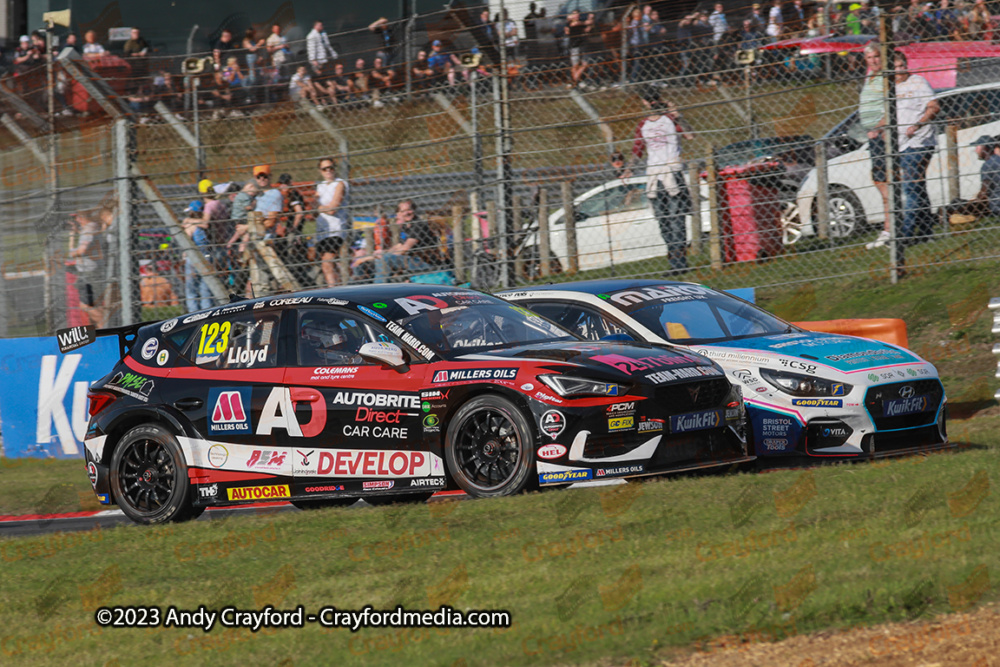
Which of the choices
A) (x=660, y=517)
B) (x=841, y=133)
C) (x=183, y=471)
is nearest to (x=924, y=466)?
(x=660, y=517)

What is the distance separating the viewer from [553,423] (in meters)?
7.45

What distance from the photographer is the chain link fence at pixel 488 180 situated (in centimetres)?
1376

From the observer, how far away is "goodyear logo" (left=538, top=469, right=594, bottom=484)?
24.5 ft

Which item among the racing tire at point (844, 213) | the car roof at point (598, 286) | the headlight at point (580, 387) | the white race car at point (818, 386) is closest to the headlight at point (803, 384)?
the white race car at point (818, 386)

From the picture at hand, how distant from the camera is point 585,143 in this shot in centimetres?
1442

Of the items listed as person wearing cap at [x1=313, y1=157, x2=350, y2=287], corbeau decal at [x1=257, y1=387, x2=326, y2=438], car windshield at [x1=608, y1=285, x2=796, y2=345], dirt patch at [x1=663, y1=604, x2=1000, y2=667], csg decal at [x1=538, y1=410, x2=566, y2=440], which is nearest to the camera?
dirt patch at [x1=663, y1=604, x2=1000, y2=667]

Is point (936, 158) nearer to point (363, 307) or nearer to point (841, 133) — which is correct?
point (841, 133)

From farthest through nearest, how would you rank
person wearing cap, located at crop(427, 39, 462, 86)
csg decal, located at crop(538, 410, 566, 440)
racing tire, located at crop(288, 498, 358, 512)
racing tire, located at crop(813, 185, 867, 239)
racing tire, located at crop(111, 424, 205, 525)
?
person wearing cap, located at crop(427, 39, 462, 86) < racing tire, located at crop(813, 185, 867, 239) < racing tire, located at crop(111, 424, 205, 525) < racing tire, located at crop(288, 498, 358, 512) < csg decal, located at crop(538, 410, 566, 440)

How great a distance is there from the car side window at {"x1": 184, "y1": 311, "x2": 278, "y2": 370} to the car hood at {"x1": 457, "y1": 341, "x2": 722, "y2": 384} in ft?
4.61

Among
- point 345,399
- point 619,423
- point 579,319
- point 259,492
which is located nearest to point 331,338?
point 345,399

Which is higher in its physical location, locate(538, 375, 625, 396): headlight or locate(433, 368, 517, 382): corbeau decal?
locate(433, 368, 517, 382): corbeau decal

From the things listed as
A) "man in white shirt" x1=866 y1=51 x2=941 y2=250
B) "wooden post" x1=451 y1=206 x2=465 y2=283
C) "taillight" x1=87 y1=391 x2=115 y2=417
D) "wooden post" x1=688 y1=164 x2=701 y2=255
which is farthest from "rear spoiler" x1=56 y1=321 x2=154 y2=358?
"man in white shirt" x1=866 y1=51 x2=941 y2=250

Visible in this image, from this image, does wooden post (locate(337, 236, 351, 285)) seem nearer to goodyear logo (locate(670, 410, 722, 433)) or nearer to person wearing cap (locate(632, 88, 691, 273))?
person wearing cap (locate(632, 88, 691, 273))

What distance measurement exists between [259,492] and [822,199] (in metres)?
7.81
